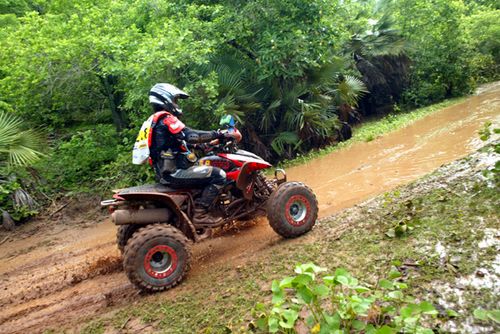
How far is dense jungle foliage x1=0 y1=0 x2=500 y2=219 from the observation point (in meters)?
8.31

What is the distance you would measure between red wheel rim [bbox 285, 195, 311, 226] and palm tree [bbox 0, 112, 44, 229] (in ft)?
17.6

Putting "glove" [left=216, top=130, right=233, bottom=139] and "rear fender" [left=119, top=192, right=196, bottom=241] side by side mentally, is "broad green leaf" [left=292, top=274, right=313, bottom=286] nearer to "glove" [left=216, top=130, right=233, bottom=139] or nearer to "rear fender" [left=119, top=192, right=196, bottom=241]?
"rear fender" [left=119, top=192, right=196, bottom=241]

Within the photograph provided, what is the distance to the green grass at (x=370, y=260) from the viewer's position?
9.78 feet

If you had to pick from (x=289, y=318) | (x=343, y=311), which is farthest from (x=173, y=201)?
(x=343, y=311)

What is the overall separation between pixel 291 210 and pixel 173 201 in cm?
144

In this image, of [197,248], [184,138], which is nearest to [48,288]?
[197,248]

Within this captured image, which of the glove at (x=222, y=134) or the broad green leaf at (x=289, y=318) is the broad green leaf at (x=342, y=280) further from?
the glove at (x=222, y=134)

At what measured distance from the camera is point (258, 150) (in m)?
10.2

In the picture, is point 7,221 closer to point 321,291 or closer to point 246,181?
point 246,181

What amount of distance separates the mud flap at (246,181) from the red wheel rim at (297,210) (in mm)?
504

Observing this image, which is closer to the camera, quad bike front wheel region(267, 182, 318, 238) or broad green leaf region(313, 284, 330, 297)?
broad green leaf region(313, 284, 330, 297)

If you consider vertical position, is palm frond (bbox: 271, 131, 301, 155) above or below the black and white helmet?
below

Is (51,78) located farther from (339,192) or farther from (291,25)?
(339,192)

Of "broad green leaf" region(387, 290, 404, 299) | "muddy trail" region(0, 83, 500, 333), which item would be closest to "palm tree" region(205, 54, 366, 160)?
"muddy trail" region(0, 83, 500, 333)
